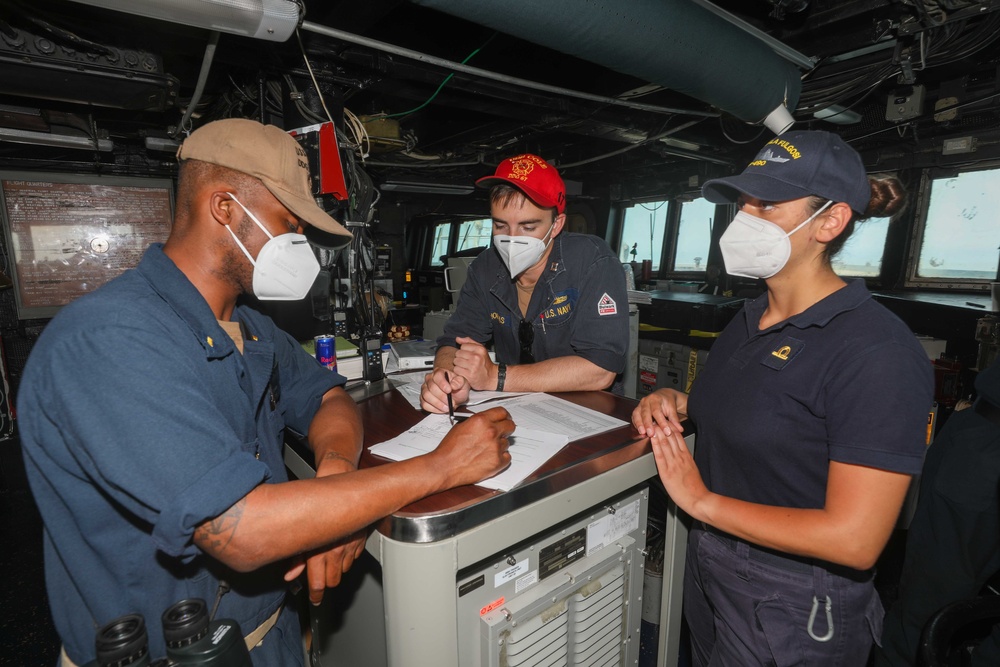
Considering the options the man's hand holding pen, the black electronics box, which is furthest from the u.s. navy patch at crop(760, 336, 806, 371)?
the black electronics box

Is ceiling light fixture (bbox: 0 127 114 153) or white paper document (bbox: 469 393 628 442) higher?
ceiling light fixture (bbox: 0 127 114 153)

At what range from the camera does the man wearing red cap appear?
1727 mm

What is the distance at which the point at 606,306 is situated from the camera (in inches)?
72.5

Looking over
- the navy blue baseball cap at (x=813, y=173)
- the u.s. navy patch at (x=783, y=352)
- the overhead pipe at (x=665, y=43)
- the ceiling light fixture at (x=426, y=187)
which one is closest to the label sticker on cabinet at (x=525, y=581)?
the u.s. navy patch at (x=783, y=352)

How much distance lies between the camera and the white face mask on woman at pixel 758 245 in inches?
46.4

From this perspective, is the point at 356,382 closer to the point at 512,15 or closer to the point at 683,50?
the point at 512,15

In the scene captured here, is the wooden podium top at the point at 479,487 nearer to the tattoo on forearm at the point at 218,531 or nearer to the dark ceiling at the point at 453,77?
the tattoo on forearm at the point at 218,531

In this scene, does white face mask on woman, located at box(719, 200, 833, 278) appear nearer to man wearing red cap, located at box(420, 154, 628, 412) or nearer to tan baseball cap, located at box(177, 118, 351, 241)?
man wearing red cap, located at box(420, 154, 628, 412)

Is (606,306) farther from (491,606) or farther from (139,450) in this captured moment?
(139,450)

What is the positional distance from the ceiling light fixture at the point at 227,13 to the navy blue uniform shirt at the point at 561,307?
1.10 meters

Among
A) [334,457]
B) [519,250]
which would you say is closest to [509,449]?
[334,457]

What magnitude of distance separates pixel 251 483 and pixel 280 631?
2.20 feet

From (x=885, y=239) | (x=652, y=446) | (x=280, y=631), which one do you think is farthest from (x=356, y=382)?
(x=885, y=239)

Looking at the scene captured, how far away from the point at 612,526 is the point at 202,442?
107 centimetres
